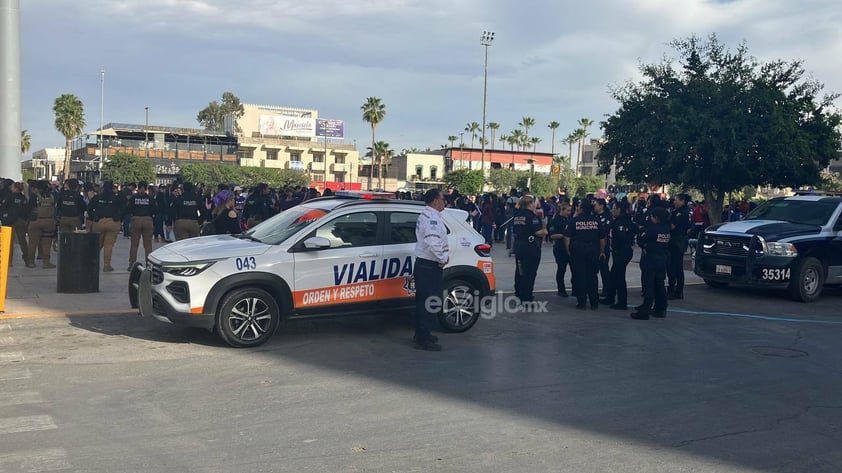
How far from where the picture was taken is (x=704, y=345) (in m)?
9.09

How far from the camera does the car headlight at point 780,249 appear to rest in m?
13.0

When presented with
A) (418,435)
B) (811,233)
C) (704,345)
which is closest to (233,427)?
(418,435)

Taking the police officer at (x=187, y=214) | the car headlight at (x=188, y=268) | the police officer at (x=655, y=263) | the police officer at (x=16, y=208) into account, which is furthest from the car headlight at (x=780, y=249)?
the police officer at (x=16, y=208)

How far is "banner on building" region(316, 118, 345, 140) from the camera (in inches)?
3673

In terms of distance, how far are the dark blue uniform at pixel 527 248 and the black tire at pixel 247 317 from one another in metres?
4.72

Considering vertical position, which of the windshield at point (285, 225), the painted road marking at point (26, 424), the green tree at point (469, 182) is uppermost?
the green tree at point (469, 182)

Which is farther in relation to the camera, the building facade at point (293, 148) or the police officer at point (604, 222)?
the building facade at point (293, 148)

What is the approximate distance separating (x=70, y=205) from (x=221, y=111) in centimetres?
8438

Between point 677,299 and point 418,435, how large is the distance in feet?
29.3

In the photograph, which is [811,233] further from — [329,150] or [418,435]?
[329,150]

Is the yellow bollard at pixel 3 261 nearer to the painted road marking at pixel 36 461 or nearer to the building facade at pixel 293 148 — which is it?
the painted road marking at pixel 36 461

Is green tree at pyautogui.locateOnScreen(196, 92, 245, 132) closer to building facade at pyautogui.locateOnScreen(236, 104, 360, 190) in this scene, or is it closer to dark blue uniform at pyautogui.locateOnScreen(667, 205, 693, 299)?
building facade at pyautogui.locateOnScreen(236, 104, 360, 190)

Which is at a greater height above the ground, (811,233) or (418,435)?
(811,233)

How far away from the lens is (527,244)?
1170 centimetres
